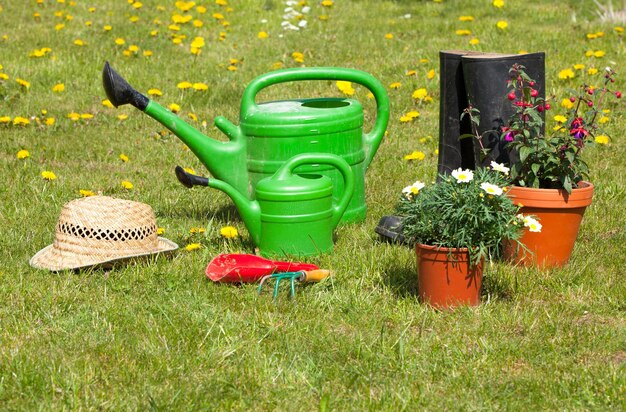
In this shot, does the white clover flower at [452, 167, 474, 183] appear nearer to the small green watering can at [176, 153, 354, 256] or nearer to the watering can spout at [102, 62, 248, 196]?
the small green watering can at [176, 153, 354, 256]

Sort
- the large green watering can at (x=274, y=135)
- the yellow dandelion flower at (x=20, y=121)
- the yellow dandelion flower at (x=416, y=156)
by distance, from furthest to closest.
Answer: the yellow dandelion flower at (x=20, y=121)
the yellow dandelion flower at (x=416, y=156)
the large green watering can at (x=274, y=135)

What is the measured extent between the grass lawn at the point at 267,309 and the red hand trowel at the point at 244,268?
4 centimetres

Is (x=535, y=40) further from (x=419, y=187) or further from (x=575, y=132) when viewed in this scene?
(x=419, y=187)

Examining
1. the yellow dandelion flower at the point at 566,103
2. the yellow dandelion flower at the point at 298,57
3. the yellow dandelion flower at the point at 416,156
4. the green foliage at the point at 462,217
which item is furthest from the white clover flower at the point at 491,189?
the yellow dandelion flower at the point at 298,57

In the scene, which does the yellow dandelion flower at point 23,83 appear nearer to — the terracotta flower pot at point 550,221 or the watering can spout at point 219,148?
the watering can spout at point 219,148

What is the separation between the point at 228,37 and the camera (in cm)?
752

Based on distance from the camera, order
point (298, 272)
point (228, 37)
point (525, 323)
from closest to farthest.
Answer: point (525, 323) < point (298, 272) < point (228, 37)

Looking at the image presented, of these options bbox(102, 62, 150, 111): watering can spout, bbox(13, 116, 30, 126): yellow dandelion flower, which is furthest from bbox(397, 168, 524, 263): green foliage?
bbox(13, 116, 30, 126): yellow dandelion flower

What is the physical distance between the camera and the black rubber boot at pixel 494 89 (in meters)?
3.42

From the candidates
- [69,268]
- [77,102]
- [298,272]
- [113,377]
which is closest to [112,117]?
[77,102]

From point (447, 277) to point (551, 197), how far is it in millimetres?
555

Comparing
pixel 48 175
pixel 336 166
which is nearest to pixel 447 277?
pixel 336 166

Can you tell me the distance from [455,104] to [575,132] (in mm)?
628

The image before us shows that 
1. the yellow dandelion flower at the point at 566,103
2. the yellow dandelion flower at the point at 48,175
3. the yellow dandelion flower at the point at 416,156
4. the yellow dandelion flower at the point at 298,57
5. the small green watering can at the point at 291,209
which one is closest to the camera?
the small green watering can at the point at 291,209
